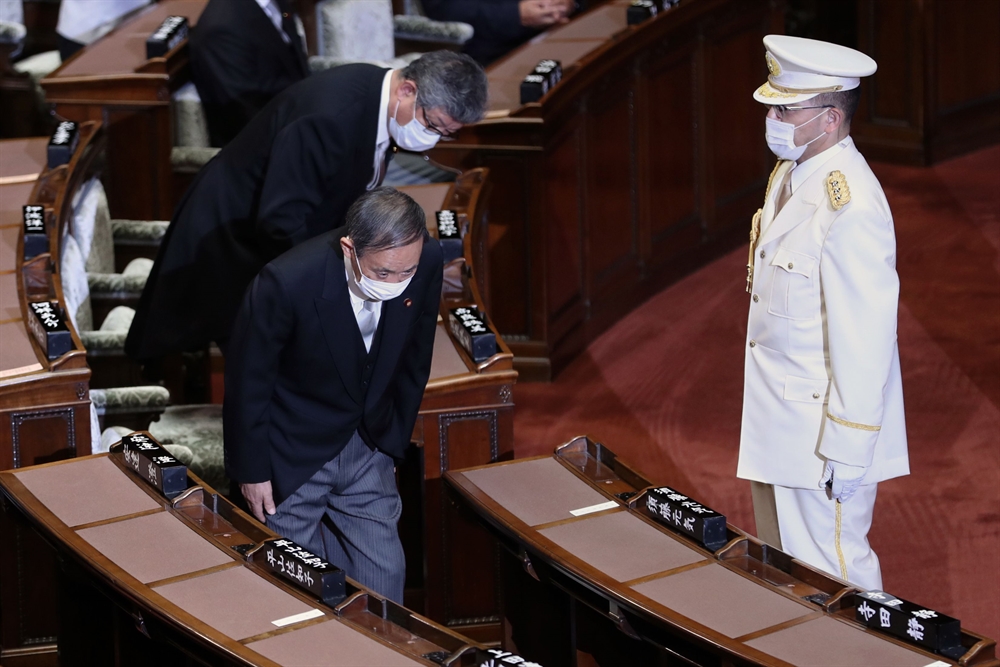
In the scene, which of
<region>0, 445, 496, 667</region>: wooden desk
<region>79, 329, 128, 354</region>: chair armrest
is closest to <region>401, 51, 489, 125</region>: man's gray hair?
<region>0, 445, 496, 667</region>: wooden desk

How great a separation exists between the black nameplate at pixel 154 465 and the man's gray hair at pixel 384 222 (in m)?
0.64

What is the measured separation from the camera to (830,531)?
3.08m

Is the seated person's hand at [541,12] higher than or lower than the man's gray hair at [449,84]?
lower

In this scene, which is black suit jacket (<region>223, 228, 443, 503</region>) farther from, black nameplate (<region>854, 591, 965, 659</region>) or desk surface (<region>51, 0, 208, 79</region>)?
desk surface (<region>51, 0, 208, 79</region>)

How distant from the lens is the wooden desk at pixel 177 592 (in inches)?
98.0

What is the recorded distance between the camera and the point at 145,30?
5.64 meters

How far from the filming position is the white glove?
2930mm

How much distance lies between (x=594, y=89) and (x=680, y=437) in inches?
56.8

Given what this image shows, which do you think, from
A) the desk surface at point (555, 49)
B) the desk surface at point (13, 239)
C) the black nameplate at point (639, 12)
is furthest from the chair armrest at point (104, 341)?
the black nameplate at point (639, 12)

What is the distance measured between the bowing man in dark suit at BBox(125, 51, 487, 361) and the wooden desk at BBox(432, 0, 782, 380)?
137 centimetres

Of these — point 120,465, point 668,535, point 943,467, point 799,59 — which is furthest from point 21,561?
point 943,467

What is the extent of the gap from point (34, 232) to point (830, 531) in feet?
7.73

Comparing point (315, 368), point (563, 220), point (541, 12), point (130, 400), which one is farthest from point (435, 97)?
point (541, 12)

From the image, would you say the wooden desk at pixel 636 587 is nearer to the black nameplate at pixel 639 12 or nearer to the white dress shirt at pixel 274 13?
the white dress shirt at pixel 274 13
